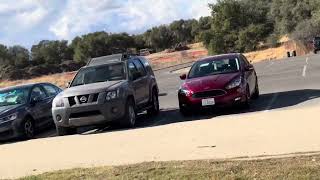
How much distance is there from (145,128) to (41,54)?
84.6 metres

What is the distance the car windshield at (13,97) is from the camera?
1582cm

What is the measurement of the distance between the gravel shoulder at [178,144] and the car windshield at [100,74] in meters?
1.75

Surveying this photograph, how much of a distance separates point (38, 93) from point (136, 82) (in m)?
2.76

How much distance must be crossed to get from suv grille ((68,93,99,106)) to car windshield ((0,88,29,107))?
1.98 metres

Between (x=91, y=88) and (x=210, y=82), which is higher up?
(x=91, y=88)

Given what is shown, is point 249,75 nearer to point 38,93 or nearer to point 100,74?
point 100,74

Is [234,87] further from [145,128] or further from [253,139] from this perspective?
[253,139]

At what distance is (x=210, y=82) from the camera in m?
15.2

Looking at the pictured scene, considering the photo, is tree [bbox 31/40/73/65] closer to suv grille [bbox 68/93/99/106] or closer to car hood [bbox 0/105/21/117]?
car hood [bbox 0/105/21/117]

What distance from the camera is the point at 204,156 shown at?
943 cm

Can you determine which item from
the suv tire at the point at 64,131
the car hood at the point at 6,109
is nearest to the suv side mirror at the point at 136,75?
the suv tire at the point at 64,131

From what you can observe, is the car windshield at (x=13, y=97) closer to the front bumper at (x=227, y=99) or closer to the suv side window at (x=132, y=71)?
the suv side window at (x=132, y=71)

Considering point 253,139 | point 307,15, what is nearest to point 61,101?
point 253,139

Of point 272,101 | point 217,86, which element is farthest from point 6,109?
point 272,101
